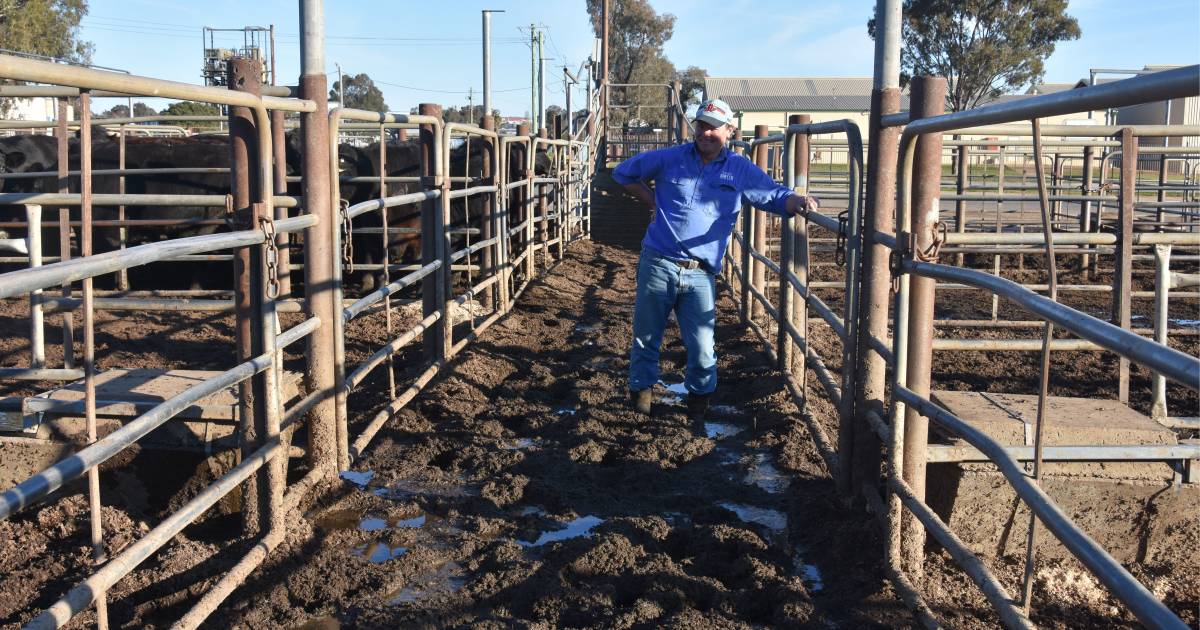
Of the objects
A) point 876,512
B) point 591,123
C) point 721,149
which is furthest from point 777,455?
point 591,123

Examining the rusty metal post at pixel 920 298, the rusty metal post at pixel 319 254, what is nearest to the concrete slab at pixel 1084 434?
the rusty metal post at pixel 920 298

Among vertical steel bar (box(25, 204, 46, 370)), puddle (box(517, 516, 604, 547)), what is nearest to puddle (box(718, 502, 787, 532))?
puddle (box(517, 516, 604, 547))

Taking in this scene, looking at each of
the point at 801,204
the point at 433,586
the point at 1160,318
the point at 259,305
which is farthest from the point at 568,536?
the point at 1160,318

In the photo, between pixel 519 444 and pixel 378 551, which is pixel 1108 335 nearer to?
pixel 378 551

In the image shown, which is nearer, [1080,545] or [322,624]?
[1080,545]

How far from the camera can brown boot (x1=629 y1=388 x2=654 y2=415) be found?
5566 millimetres

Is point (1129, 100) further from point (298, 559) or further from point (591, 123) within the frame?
point (591, 123)

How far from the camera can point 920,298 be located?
337cm

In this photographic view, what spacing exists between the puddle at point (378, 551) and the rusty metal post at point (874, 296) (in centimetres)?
169

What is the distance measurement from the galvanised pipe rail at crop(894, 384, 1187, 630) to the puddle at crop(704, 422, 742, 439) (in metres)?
2.26

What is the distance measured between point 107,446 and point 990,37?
38.5 m

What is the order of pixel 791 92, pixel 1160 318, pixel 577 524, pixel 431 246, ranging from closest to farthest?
pixel 577 524
pixel 1160 318
pixel 431 246
pixel 791 92

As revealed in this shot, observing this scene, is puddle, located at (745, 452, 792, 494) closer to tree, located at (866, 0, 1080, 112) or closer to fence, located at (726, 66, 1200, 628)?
fence, located at (726, 66, 1200, 628)

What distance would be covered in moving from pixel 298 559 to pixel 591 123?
1742cm
